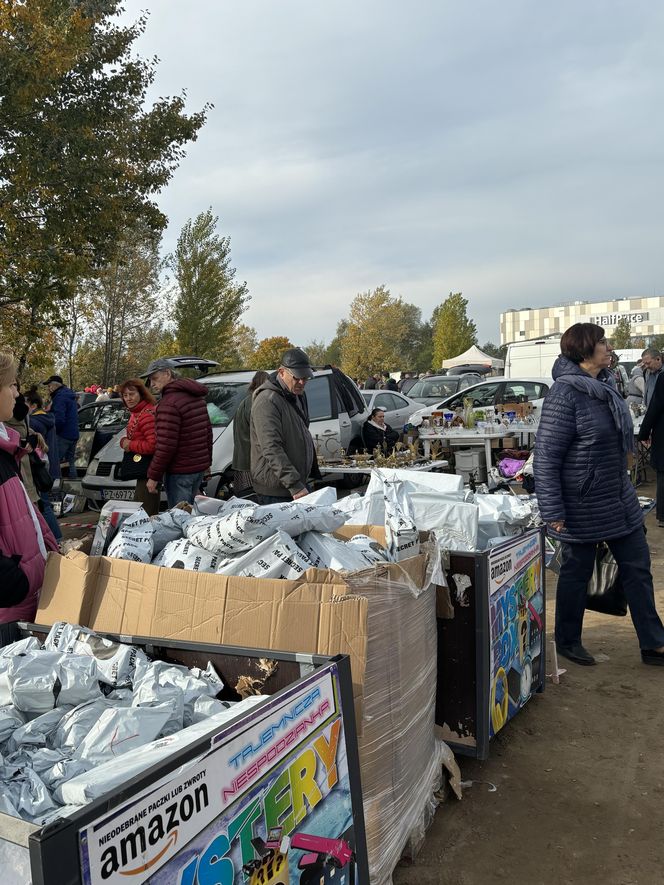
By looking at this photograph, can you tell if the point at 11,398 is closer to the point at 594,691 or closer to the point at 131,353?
the point at 594,691

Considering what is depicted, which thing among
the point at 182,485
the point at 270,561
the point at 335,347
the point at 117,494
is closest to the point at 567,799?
the point at 270,561

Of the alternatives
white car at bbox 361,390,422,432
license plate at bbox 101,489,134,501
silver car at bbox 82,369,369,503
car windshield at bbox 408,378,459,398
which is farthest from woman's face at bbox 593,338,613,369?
car windshield at bbox 408,378,459,398

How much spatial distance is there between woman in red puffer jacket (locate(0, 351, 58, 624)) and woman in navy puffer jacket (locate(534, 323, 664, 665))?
2698mm

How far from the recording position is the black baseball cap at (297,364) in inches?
180

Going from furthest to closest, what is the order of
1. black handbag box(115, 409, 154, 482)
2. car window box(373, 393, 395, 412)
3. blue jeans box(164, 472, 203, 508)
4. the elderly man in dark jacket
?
car window box(373, 393, 395, 412), black handbag box(115, 409, 154, 482), blue jeans box(164, 472, 203, 508), the elderly man in dark jacket

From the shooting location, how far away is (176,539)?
2971mm

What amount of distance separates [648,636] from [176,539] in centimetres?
294

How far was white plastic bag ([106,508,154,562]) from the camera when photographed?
2.74 metres

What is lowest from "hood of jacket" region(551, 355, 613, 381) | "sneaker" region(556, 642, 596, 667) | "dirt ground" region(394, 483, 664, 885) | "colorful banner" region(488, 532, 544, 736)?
"dirt ground" region(394, 483, 664, 885)

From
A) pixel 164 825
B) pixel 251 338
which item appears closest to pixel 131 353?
pixel 251 338

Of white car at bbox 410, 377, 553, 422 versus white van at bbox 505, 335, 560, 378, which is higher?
white van at bbox 505, 335, 560, 378

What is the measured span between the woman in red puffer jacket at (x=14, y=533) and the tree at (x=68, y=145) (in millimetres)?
8754

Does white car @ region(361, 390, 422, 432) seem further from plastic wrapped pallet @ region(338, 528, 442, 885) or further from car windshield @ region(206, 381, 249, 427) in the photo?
plastic wrapped pallet @ region(338, 528, 442, 885)

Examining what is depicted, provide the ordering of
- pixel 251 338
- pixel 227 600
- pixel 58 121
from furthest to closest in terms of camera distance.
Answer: pixel 251 338, pixel 58 121, pixel 227 600
